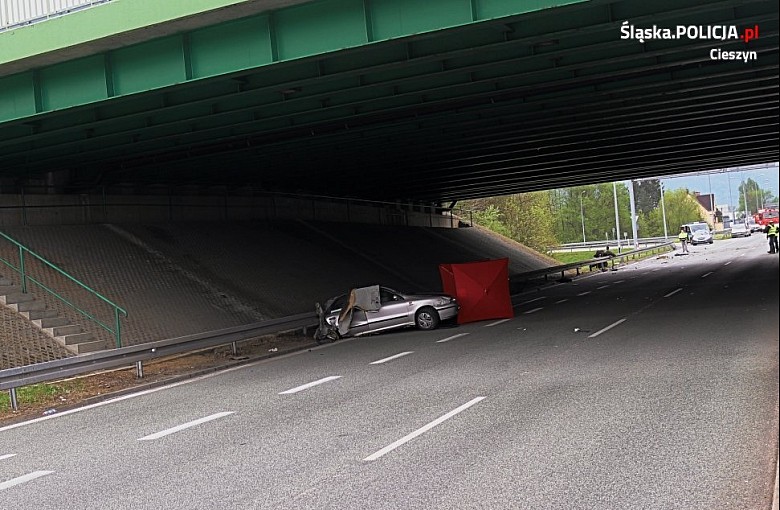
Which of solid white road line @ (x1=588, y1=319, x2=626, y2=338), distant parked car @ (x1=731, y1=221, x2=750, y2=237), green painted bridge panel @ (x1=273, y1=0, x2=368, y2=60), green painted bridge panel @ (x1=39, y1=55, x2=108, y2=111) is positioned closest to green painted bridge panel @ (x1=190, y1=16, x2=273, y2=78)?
green painted bridge panel @ (x1=273, y1=0, x2=368, y2=60)

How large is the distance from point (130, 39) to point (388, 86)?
19.1 ft

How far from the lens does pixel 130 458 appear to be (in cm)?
880

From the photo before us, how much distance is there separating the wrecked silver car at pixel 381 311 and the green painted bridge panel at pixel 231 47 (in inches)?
303

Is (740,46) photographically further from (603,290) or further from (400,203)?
(400,203)

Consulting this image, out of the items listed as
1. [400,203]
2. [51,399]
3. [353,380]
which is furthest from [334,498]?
[400,203]

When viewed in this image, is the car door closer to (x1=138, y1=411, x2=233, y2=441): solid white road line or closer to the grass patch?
the grass patch

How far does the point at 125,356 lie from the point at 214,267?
528 inches

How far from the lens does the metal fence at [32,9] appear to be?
1570cm

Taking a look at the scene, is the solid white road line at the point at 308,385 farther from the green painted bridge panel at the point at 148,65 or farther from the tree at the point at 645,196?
the tree at the point at 645,196

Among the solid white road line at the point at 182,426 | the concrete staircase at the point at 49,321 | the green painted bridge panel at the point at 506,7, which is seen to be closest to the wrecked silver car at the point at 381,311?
the concrete staircase at the point at 49,321

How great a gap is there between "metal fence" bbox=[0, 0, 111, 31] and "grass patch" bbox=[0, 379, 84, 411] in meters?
7.32

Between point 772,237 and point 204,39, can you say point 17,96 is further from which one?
point 772,237

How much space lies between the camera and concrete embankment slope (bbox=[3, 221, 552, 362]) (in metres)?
23.5

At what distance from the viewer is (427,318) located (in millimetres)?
21422
